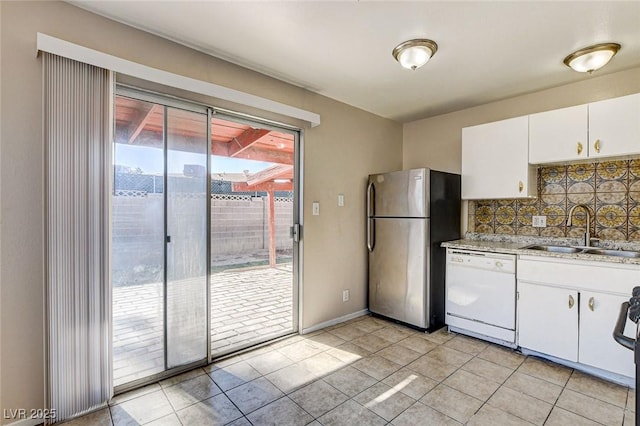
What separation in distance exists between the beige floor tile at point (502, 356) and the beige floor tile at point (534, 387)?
16cm

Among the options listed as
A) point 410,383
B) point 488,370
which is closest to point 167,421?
point 410,383

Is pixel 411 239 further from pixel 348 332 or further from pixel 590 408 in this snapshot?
pixel 590 408

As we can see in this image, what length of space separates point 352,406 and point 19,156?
247cm

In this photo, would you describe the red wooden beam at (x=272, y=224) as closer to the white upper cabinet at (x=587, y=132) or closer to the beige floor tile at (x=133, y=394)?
the beige floor tile at (x=133, y=394)

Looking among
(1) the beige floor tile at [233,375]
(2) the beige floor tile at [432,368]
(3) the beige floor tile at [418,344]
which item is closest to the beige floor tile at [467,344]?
(3) the beige floor tile at [418,344]

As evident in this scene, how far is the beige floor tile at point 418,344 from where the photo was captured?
279 centimetres

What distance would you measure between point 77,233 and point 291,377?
1.75 meters

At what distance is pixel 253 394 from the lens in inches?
Result: 82.8

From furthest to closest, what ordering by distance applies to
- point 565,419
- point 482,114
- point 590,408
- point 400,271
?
point 482,114, point 400,271, point 590,408, point 565,419

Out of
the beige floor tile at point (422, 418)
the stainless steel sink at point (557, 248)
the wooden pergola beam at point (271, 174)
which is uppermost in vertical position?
the wooden pergola beam at point (271, 174)

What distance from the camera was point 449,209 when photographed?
339cm

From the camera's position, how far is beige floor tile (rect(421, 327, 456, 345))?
300 centimetres

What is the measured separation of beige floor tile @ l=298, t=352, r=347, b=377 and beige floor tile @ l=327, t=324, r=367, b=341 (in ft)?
1.39

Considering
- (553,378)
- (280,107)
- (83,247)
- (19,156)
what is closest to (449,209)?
(553,378)
